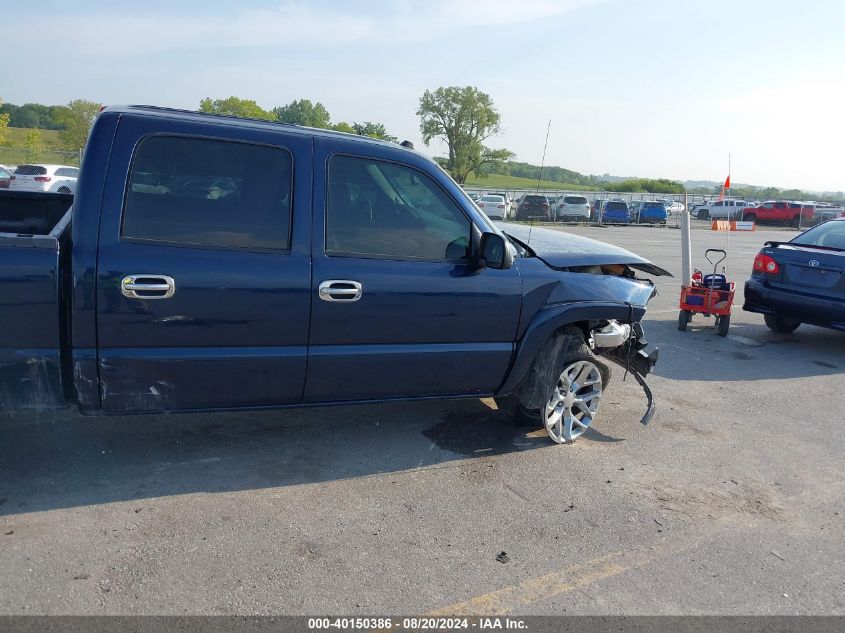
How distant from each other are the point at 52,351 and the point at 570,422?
330 cm

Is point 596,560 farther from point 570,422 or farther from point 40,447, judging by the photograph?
point 40,447

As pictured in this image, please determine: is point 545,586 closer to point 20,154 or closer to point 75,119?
point 20,154

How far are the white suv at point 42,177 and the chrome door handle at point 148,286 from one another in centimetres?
2215

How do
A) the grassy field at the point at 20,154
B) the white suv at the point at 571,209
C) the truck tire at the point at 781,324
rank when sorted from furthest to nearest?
the white suv at the point at 571,209
the grassy field at the point at 20,154
the truck tire at the point at 781,324

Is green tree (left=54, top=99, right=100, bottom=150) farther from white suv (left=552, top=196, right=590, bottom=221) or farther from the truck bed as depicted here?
the truck bed

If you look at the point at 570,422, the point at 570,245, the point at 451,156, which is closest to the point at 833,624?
the point at 570,422

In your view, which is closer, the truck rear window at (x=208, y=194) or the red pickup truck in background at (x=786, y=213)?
the truck rear window at (x=208, y=194)

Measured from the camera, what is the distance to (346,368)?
13.6ft

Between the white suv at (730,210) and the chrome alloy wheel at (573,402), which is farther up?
the white suv at (730,210)

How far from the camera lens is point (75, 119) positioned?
4312 centimetres

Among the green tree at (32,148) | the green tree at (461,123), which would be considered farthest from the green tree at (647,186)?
the green tree at (32,148)

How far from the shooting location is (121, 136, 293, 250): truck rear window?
368cm

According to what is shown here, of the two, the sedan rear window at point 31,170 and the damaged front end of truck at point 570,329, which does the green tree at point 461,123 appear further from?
the damaged front end of truck at point 570,329

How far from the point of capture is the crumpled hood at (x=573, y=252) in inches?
188
